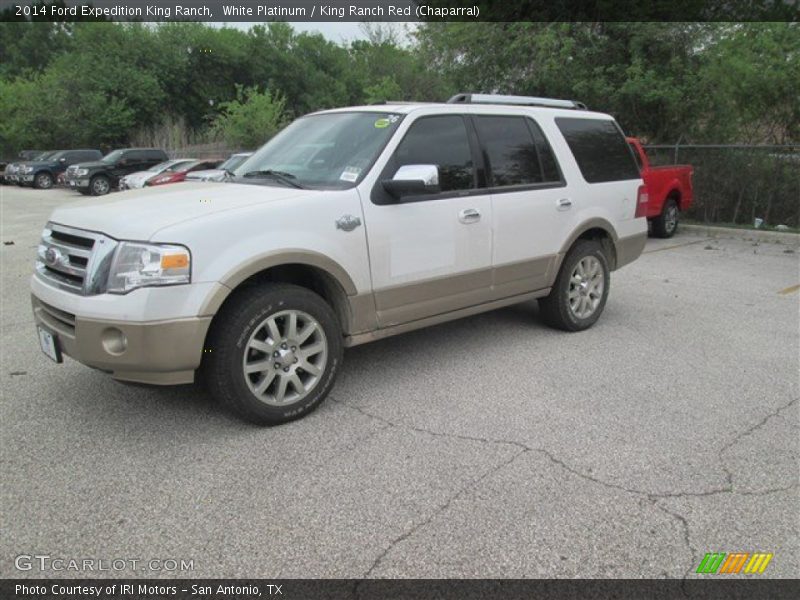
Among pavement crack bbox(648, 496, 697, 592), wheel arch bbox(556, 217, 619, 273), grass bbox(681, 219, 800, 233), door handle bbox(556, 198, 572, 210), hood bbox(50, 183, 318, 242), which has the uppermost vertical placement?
hood bbox(50, 183, 318, 242)

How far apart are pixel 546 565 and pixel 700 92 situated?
50.0 ft

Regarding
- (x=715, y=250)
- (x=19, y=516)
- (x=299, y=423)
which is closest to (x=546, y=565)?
(x=299, y=423)

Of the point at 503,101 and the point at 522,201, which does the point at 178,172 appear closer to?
the point at 503,101

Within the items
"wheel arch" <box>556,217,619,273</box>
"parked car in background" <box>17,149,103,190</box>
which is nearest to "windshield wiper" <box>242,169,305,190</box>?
"wheel arch" <box>556,217,619,273</box>

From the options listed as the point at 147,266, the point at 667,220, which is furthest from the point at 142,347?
the point at 667,220

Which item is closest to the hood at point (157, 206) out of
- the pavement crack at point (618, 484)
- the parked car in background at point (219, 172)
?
the parked car in background at point (219, 172)

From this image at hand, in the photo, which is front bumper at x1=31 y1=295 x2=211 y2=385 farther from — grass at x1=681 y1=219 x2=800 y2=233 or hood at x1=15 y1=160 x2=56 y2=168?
hood at x1=15 y1=160 x2=56 y2=168

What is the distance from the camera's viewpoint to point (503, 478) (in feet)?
10.5

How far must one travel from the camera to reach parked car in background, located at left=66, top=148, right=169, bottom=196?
24766mm

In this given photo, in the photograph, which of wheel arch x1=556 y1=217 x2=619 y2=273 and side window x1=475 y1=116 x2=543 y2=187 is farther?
wheel arch x1=556 y1=217 x2=619 y2=273

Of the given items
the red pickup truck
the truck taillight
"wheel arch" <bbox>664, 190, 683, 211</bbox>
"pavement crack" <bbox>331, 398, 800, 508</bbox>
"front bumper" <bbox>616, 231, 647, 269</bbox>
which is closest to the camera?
"pavement crack" <bbox>331, 398, 800, 508</bbox>

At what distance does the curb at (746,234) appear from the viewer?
36.3ft

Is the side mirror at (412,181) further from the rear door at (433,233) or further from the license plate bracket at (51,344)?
the license plate bracket at (51,344)

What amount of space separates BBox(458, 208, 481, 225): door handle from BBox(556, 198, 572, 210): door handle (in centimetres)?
100
